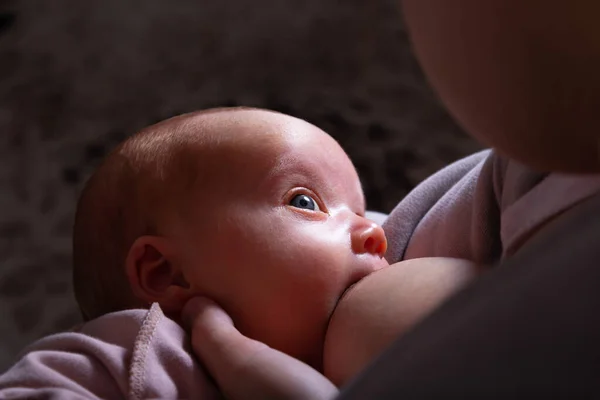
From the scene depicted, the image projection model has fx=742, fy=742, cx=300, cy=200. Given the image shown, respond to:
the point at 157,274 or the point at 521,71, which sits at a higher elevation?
the point at 521,71

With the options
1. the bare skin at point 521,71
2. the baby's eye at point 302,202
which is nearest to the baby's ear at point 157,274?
the baby's eye at point 302,202

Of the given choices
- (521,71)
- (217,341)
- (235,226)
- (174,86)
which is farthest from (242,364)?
(174,86)

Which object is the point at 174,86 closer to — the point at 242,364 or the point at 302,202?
the point at 302,202

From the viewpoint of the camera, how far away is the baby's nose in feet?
2.31

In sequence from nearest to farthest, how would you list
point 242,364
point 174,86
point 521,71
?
1. point 521,71
2. point 242,364
3. point 174,86

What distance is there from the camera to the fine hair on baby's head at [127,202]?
710mm

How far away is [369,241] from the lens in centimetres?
72

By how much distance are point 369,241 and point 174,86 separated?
0.66m

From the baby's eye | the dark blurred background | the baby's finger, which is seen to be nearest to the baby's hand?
the baby's finger

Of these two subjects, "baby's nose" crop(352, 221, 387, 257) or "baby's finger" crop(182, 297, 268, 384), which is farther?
"baby's nose" crop(352, 221, 387, 257)

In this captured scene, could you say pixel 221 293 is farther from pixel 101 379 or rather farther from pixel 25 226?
pixel 25 226

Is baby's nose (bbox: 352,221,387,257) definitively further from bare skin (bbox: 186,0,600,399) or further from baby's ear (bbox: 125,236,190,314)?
bare skin (bbox: 186,0,600,399)

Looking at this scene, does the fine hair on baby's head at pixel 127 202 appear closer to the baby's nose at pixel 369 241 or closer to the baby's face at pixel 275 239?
the baby's face at pixel 275 239

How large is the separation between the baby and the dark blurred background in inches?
13.9
